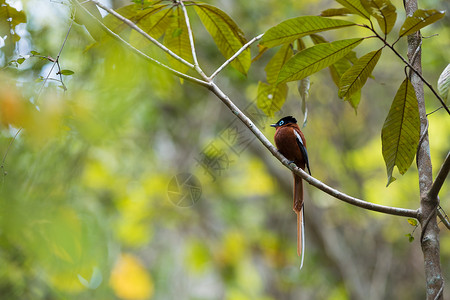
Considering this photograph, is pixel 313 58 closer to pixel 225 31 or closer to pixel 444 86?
pixel 444 86

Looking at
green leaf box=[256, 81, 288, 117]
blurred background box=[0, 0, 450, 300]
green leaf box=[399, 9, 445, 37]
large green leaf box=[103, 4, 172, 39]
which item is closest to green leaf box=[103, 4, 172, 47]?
large green leaf box=[103, 4, 172, 39]

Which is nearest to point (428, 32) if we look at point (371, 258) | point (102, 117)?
point (371, 258)

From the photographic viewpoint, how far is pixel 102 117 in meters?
0.66

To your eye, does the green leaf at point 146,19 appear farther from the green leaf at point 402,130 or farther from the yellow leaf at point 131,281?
the yellow leaf at point 131,281

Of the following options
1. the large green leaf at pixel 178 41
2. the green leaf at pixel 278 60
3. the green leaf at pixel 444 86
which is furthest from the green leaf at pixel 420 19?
the large green leaf at pixel 178 41

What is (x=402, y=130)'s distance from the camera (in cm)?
138

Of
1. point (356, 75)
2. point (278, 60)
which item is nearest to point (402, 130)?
point (356, 75)

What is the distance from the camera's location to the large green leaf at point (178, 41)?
1.75 m

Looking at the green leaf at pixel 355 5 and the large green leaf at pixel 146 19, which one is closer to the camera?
the green leaf at pixel 355 5

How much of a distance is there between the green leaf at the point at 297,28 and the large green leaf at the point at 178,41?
47 cm

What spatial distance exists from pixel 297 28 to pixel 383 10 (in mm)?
256

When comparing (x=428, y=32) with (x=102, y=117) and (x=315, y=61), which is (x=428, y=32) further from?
(x=102, y=117)

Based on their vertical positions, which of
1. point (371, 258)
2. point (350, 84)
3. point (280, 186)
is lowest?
point (371, 258)

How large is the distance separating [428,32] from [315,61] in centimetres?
334
